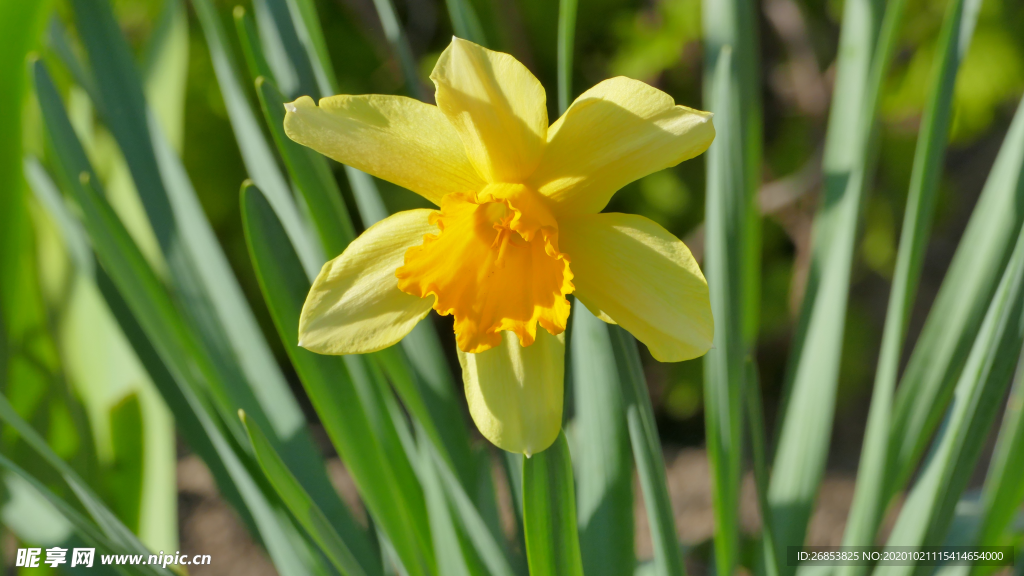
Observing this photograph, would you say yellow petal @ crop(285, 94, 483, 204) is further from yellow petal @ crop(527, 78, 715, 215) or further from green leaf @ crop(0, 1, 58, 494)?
green leaf @ crop(0, 1, 58, 494)

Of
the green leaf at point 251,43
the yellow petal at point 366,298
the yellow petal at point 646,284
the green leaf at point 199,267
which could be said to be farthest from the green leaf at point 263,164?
the yellow petal at point 646,284

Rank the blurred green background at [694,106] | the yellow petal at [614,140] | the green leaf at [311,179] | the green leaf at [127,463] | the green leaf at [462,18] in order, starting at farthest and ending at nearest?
the blurred green background at [694,106] < the green leaf at [127,463] < the green leaf at [462,18] < the green leaf at [311,179] < the yellow petal at [614,140]

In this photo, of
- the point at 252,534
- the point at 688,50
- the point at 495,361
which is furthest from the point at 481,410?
the point at 688,50

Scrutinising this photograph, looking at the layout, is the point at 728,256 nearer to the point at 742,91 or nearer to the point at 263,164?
the point at 742,91

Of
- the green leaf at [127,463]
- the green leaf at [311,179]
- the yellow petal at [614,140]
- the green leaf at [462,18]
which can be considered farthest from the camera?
the green leaf at [127,463]

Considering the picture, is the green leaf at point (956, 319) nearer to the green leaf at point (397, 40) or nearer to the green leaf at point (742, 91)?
the green leaf at point (742, 91)

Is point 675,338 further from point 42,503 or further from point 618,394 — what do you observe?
Answer: point 42,503
